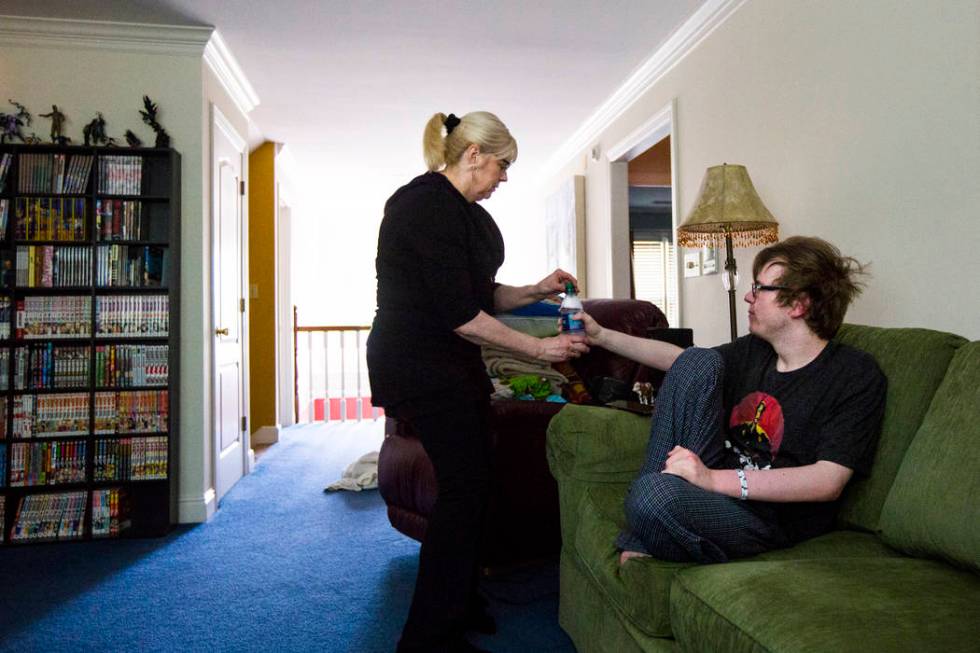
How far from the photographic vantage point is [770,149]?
273 centimetres

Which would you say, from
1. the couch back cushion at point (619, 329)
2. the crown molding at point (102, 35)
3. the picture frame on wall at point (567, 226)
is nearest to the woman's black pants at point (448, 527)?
the couch back cushion at point (619, 329)

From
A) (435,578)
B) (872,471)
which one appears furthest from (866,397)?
(435,578)

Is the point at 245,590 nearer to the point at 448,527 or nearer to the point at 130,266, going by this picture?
the point at 448,527

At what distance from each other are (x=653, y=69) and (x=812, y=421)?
2.99 meters

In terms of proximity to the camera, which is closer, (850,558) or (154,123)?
(850,558)

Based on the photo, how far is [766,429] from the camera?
1390 mm

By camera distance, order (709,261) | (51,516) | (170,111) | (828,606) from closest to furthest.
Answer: (828,606) < (51,516) < (170,111) < (709,261)

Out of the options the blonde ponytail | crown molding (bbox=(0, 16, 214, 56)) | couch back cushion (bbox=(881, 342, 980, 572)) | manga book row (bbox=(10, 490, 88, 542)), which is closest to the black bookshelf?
manga book row (bbox=(10, 490, 88, 542))

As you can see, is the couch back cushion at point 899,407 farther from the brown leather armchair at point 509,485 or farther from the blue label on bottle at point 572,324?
the brown leather armchair at point 509,485

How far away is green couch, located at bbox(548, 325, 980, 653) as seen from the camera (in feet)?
2.84

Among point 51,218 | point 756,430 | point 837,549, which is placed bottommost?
point 837,549

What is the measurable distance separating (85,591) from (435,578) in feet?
5.02

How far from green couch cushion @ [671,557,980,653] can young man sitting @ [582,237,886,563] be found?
0.39ft

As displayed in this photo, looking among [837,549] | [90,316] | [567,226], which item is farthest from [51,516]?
[567,226]
